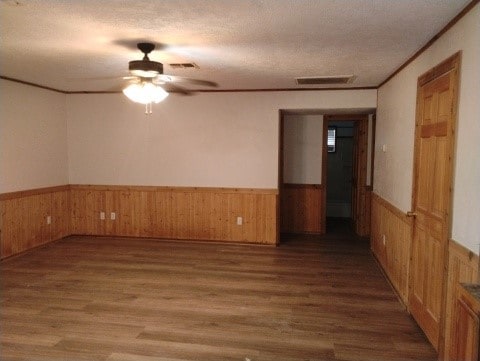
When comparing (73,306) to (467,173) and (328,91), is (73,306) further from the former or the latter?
(328,91)

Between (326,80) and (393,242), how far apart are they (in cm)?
217

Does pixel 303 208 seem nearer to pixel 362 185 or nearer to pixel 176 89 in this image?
pixel 362 185

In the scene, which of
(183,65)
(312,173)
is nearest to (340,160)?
(312,173)

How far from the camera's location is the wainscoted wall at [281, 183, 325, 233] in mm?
6543

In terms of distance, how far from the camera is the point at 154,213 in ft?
20.0

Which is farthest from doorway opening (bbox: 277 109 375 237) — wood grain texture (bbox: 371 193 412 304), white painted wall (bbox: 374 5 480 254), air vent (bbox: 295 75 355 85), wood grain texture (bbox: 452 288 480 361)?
wood grain texture (bbox: 452 288 480 361)

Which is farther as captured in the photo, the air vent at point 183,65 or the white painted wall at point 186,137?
the white painted wall at point 186,137

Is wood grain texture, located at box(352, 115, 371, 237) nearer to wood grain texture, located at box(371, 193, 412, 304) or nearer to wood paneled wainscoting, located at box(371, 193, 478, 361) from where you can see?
wood paneled wainscoting, located at box(371, 193, 478, 361)

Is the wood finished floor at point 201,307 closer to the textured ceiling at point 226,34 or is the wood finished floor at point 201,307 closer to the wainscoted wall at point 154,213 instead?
the wainscoted wall at point 154,213

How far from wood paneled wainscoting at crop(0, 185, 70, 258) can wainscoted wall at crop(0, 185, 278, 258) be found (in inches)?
0.6

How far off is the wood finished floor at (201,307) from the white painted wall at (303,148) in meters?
1.68

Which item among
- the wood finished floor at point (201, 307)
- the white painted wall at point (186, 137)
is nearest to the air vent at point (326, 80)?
the white painted wall at point (186, 137)

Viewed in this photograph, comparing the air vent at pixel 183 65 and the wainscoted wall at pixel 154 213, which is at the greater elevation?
the air vent at pixel 183 65

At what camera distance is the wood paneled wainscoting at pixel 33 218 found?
4.94m
